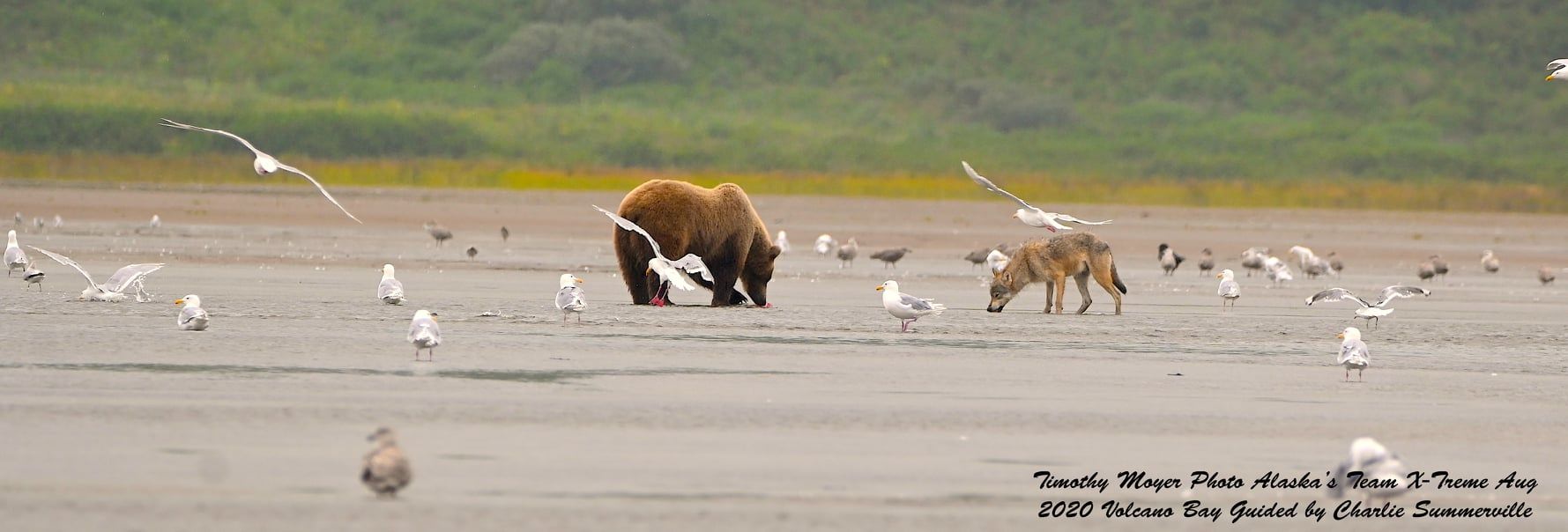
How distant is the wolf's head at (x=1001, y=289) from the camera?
19.6 meters

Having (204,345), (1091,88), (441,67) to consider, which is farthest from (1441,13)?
(204,345)

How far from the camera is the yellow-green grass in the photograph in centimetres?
4994

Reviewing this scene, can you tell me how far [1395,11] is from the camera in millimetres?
70375

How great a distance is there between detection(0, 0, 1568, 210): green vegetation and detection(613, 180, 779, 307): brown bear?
30.8m

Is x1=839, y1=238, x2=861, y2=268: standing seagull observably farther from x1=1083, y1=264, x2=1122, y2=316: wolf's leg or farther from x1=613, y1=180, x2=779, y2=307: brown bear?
x1=1083, y1=264, x2=1122, y2=316: wolf's leg

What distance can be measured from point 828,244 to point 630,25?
35.6 m

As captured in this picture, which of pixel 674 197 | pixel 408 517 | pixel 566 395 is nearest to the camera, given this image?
pixel 408 517

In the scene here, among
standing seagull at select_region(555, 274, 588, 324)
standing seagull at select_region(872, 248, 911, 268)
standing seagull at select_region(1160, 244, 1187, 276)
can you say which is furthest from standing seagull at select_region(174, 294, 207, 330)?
standing seagull at select_region(1160, 244, 1187, 276)

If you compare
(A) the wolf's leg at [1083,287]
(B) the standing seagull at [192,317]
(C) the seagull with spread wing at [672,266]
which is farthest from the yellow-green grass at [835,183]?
(B) the standing seagull at [192,317]

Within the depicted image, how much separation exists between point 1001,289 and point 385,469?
12300mm

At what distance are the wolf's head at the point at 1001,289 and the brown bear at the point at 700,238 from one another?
219cm

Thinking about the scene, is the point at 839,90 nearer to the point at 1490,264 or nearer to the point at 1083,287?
the point at 1490,264

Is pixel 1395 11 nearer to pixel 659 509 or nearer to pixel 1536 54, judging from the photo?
pixel 1536 54

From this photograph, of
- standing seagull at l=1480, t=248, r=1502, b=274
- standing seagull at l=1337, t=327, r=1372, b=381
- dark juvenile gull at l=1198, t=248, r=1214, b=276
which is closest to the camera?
standing seagull at l=1337, t=327, r=1372, b=381
